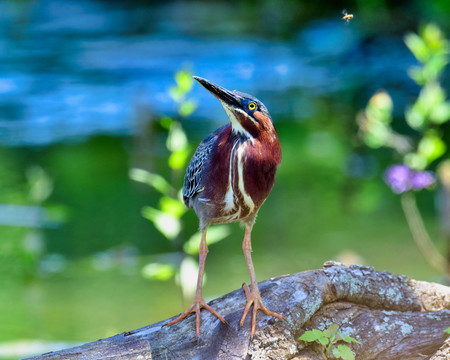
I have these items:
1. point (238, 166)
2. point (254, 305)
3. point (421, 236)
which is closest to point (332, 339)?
point (254, 305)

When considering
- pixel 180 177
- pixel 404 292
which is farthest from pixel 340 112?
pixel 404 292

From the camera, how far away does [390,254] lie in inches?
239

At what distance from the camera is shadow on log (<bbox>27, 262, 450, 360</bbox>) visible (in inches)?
91.7

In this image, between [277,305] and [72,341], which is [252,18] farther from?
[277,305]

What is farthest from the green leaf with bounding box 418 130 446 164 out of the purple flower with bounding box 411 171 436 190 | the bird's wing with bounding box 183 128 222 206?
the bird's wing with bounding box 183 128 222 206

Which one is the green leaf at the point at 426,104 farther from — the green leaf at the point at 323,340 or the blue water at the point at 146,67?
the blue water at the point at 146,67

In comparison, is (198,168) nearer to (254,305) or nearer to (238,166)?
(238,166)

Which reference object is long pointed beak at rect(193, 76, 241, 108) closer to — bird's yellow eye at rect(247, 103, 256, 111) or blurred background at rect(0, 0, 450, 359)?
bird's yellow eye at rect(247, 103, 256, 111)

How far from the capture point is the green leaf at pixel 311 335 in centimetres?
229

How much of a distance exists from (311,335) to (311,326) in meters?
0.17

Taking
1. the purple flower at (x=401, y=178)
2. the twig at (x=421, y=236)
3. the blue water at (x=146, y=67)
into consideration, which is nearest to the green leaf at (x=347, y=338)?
the purple flower at (x=401, y=178)

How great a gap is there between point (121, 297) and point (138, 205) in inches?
86.0

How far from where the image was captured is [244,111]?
229 centimetres

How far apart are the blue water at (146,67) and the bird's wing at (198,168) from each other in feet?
24.1
